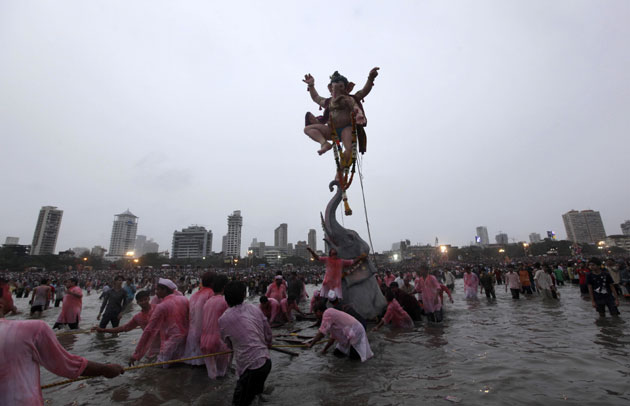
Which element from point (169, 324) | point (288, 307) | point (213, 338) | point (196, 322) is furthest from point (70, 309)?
point (213, 338)

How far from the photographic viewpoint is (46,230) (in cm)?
11656

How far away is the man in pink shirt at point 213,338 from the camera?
185 inches

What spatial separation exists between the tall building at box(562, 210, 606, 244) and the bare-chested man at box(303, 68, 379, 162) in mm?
172719

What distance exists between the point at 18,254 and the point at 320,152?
7685 centimetres

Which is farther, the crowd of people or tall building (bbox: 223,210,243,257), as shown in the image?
tall building (bbox: 223,210,243,257)

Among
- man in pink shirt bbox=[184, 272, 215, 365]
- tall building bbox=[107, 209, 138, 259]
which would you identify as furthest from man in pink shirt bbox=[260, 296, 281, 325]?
tall building bbox=[107, 209, 138, 259]

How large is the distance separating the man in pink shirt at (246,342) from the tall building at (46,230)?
149590 mm

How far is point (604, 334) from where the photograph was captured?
6.24m

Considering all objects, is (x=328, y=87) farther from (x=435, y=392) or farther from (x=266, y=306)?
(x=435, y=392)

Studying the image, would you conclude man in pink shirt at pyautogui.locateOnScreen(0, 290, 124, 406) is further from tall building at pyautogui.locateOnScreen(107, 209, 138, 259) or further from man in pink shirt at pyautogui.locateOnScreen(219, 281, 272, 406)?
tall building at pyautogui.locateOnScreen(107, 209, 138, 259)

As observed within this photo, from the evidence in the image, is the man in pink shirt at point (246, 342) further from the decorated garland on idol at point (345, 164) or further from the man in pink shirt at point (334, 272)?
the decorated garland on idol at point (345, 164)

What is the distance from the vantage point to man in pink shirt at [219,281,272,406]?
3455mm

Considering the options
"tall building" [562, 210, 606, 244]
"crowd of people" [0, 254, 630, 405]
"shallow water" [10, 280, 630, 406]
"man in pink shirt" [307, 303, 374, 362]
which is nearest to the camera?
"crowd of people" [0, 254, 630, 405]

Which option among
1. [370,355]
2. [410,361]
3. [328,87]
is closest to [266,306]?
[370,355]
